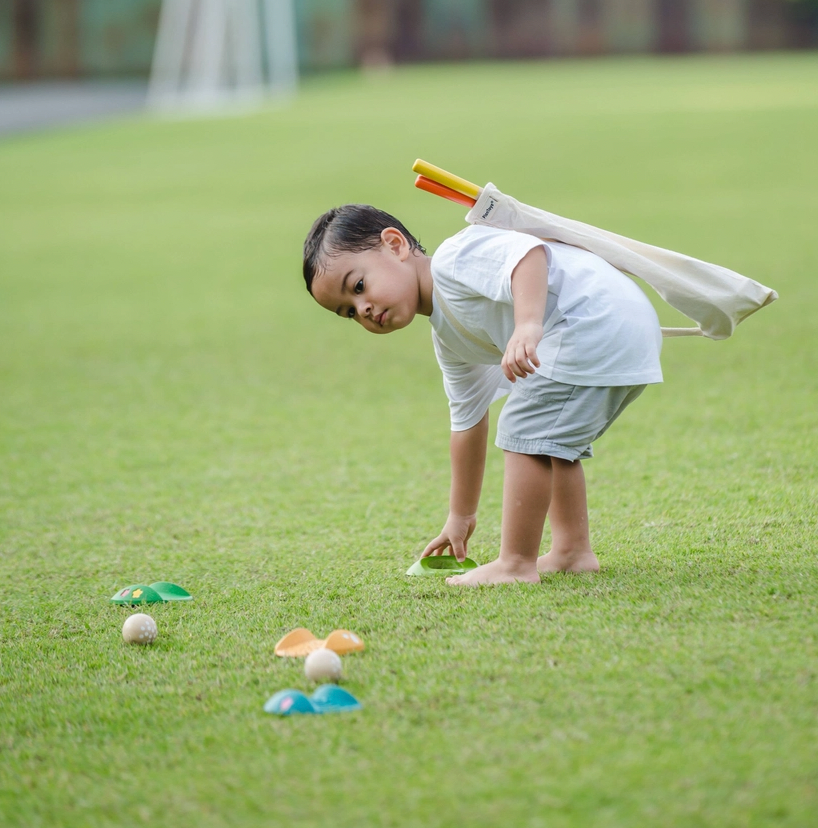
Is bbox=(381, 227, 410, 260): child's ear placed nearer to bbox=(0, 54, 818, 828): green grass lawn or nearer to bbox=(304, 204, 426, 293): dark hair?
bbox=(304, 204, 426, 293): dark hair

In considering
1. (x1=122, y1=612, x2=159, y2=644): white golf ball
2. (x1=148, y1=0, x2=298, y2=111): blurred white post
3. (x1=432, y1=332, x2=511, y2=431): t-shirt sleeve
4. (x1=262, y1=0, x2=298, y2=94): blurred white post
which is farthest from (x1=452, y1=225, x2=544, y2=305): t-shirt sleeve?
(x1=262, y1=0, x2=298, y2=94): blurred white post

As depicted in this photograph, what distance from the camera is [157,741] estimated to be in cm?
161

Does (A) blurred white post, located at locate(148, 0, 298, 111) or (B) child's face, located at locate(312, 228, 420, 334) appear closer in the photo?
(B) child's face, located at locate(312, 228, 420, 334)

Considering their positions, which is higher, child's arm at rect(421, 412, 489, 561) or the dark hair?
the dark hair

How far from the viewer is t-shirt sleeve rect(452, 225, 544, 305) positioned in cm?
205

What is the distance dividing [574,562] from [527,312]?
510mm

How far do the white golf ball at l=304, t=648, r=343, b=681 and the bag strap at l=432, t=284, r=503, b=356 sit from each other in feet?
2.30

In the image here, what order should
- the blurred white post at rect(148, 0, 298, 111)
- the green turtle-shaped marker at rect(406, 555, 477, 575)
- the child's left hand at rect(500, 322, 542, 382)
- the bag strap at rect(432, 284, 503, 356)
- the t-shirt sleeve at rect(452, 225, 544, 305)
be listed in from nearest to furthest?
the child's left hand at rect(500, 322, 542, 382) → the t-shirt sleeve at rect(452, 225, 544, 305) → the bag strap at rect(432, 284, 503, 356) → the green turtle-shaped marker at rect(406, 555, 477, 575) → the blurred white post at rect(148, 0, 298, 111)

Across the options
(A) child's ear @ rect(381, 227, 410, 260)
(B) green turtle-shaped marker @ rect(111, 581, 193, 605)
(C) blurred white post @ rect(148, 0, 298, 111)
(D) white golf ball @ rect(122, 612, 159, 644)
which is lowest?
(B) green turtle-shaped marker @ rect(111, 581, 193, 605)

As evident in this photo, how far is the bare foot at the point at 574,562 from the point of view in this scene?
2203mm

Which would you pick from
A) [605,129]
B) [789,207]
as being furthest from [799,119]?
[789,207]

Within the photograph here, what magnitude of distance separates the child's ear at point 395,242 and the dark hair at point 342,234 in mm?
11

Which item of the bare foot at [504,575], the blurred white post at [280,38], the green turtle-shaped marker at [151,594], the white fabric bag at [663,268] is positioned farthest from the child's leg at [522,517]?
the blurred white post at [280,38]

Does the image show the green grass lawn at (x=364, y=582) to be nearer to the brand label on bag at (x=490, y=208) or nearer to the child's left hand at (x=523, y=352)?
the child's left hand at (x=523, y=352)
